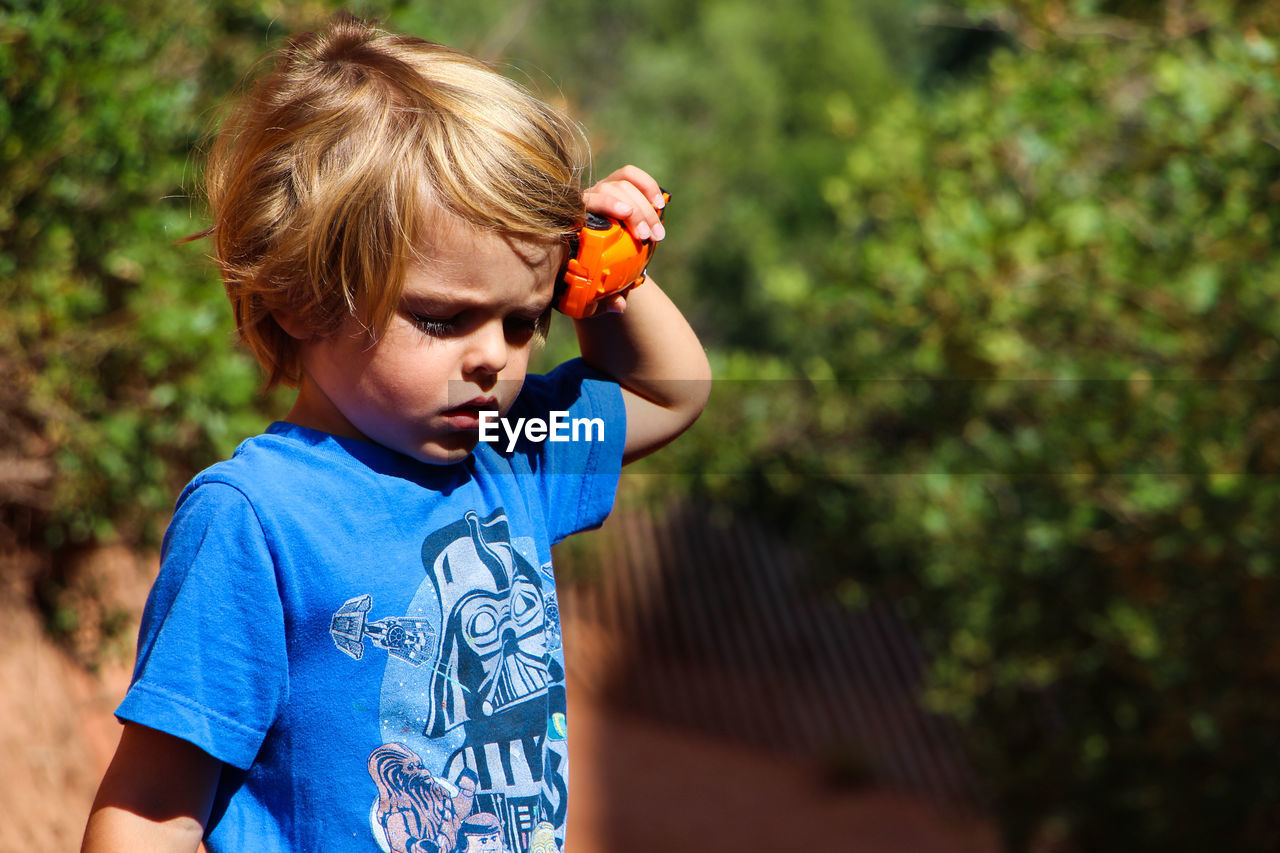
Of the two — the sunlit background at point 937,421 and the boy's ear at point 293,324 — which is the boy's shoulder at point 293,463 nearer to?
the boy's ear at point 293,324

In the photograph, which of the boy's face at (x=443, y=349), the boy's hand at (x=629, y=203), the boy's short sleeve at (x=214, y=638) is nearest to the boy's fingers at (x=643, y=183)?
the boy's hand at (x=629, y=203)

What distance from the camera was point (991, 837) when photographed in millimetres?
6648

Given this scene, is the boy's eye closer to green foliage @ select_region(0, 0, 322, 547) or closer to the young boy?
the young boy

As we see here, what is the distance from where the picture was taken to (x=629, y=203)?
116 cm

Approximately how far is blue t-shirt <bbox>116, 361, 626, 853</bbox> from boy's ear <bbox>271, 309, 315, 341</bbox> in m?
0.09

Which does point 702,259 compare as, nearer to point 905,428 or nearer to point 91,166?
point 905,428

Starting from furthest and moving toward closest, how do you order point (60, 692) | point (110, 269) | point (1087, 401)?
1. point (1087, 401)
2. point (60, 692)
3. point (110, 269)

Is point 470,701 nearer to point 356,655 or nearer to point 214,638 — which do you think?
point 356,655

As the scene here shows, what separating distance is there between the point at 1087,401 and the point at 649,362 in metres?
3.06

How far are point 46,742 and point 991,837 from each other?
537 centimetres

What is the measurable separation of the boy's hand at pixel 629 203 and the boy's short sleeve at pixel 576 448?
5.4 inches

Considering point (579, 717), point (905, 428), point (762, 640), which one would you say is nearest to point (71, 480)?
point (905, 428)

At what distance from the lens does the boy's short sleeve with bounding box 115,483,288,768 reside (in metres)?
0.94

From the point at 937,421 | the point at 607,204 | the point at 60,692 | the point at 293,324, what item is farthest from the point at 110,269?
the point at 937,421
